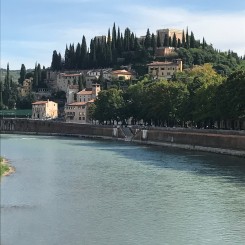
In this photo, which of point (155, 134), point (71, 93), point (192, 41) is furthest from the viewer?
point (192, 41)

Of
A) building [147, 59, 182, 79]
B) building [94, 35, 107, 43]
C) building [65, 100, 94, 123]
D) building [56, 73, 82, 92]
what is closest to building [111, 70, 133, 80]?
building [147, 59, 182, 79]

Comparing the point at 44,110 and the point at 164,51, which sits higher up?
the point at 164,51

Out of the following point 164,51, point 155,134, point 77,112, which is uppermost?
point 164,51

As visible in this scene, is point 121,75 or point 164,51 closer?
point 121,75

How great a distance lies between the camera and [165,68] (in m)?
103

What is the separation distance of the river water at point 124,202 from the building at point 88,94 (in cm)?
5684

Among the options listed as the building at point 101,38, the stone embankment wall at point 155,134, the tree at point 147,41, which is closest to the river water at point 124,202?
the stone embankment wall at point 155,134

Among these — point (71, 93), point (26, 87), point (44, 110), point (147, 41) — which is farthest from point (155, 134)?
point (26, 87)

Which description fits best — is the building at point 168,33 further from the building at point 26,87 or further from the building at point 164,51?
the building at point 26,87

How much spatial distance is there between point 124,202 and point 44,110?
7769 centimetres

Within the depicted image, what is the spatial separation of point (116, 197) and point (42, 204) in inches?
143

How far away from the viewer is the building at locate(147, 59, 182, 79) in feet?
336

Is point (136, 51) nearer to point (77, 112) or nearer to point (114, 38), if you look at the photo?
point (114, 38)

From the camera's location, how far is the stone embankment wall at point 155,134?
44219 mm
